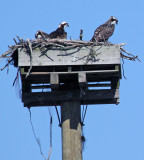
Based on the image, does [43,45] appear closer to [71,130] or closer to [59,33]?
[71,130]

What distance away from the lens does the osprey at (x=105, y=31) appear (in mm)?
12070

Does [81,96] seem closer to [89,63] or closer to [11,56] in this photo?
[89,63]

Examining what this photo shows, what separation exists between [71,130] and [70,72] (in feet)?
3.35

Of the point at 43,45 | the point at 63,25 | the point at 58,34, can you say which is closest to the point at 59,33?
the point at 58,34

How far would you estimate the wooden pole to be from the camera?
7.87m

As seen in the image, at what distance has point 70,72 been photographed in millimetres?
8359

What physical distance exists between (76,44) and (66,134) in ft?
5.92

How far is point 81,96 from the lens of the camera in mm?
8461

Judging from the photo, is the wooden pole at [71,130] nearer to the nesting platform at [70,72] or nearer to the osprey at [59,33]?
the nesting platform at [70,72]

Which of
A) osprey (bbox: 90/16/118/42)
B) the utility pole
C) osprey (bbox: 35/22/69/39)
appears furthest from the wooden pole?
osprey (bbox: 35/22/69/39)

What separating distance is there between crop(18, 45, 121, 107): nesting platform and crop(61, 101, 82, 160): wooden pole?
0.15 m

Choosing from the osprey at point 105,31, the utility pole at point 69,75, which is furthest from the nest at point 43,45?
the osprey at point 105,31

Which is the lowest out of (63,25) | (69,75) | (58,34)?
(69,75)

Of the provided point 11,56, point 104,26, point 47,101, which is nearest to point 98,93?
point 47,101
